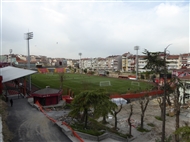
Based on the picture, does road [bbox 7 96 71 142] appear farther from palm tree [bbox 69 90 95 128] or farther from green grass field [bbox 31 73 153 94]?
green grass field [bbox 31 73 153 94]

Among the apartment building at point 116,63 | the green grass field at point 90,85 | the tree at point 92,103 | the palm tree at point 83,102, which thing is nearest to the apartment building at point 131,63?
the apartment building at point 116,63

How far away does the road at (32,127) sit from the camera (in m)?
12.2

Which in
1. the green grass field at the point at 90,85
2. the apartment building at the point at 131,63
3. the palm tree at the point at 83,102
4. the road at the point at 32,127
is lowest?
the green grass field at the point at 90,85

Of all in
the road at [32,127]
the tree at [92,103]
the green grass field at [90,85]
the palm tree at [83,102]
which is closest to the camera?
the road at [32,127]

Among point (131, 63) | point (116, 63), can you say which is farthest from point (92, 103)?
point (116, 63)

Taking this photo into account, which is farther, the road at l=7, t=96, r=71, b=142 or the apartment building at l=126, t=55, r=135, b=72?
the apartment building at l=126, t=55, r=135, b=72

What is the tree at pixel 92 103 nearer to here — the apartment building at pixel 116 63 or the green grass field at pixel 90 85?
the green grass field at pixel 90 85

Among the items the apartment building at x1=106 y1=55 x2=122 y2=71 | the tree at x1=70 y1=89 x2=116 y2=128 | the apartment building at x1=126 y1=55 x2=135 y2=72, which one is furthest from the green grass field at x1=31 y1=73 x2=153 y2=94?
the apartment building at x1=106 y1=55 x2=122 y2=71

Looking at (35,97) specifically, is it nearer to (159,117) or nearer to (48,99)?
Answer: (48,99)

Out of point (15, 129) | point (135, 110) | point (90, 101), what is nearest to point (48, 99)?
point (15, 129)

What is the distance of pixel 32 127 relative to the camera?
1418 cm

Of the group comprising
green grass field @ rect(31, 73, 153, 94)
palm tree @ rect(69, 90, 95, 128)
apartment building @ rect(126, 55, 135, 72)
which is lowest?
green grass field @ rect(31, 73, 153, 94)

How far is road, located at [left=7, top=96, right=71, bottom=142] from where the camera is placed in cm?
1219

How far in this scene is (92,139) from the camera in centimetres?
1316
